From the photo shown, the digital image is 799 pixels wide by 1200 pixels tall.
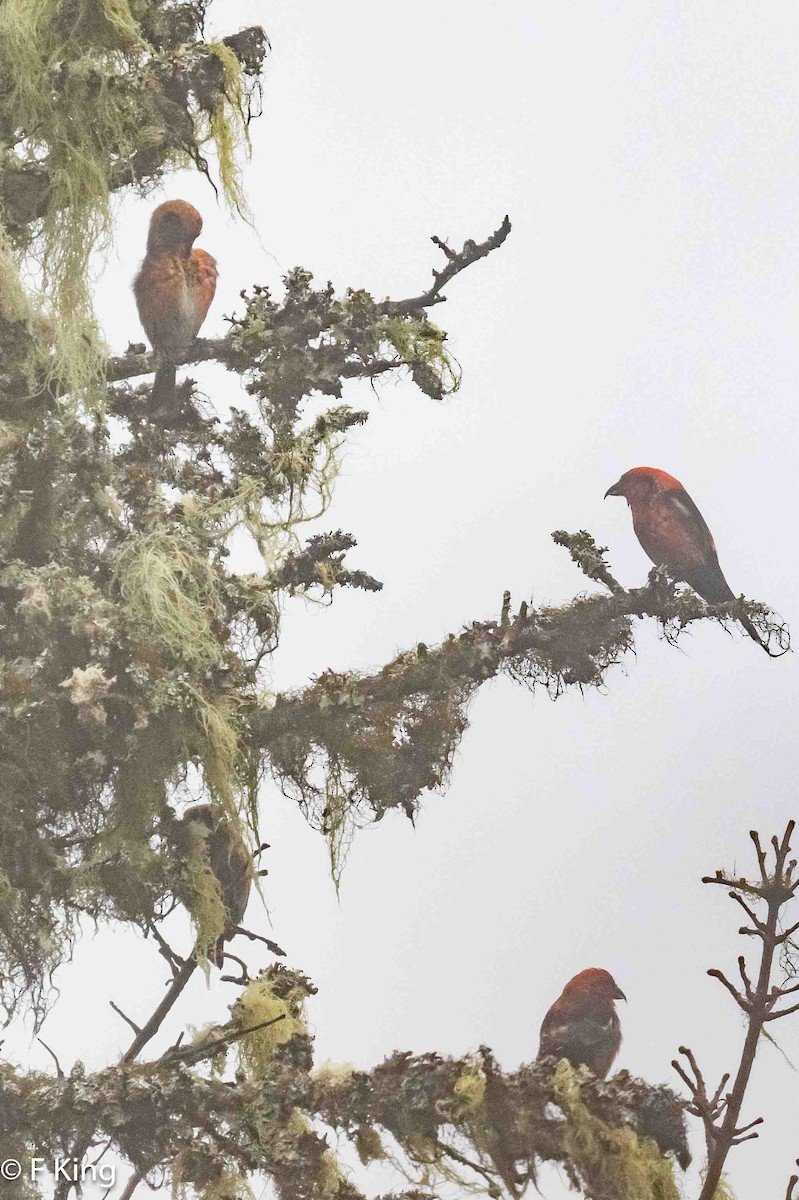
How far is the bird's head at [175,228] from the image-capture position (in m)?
2.28

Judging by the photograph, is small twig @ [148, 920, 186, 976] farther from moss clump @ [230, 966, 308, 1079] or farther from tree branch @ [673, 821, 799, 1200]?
tree branch @ [673, 821, 799, 1200]

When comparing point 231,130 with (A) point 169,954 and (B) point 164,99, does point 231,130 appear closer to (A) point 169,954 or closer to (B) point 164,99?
(B) point 164,99

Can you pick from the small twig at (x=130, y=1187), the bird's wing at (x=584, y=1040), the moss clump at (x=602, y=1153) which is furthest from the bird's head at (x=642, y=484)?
the small twig at (x=130, y=1187)

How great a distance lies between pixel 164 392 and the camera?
224cm

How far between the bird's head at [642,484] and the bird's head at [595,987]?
899mm

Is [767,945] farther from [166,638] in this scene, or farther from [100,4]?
[100,4]

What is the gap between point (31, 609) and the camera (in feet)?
6.02

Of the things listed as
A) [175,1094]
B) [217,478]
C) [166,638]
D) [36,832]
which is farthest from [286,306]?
[175,1094]

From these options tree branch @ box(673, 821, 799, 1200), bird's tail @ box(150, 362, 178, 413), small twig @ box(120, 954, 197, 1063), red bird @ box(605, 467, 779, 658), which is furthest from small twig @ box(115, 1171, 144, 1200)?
red bird @ box(605, 467, 779, 658)

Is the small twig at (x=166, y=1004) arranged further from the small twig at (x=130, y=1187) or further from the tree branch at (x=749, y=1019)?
the tree branch at (x=749, y=1019)

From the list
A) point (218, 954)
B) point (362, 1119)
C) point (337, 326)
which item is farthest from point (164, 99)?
point (362, 1119)

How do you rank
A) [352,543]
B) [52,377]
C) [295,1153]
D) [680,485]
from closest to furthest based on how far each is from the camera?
[295,1153] < [52,377] < [352,543] < [680,485]

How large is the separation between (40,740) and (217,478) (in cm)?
54

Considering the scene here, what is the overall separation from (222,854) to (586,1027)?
0.60m
